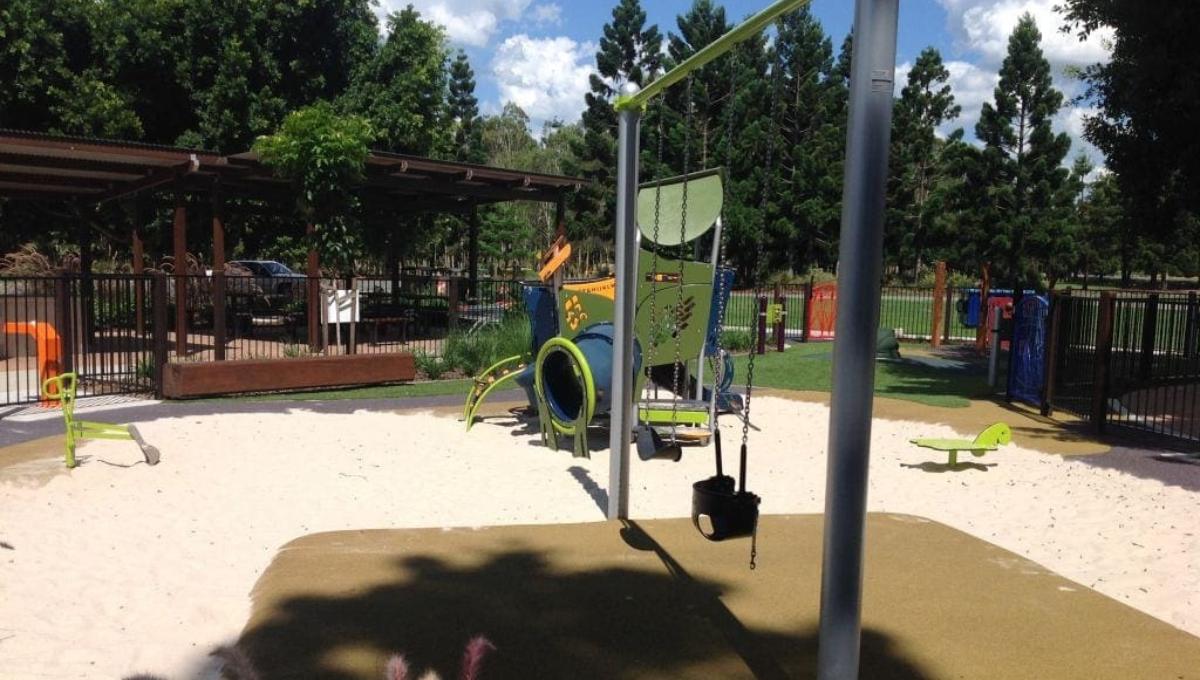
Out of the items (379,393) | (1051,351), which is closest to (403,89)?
(379,393)

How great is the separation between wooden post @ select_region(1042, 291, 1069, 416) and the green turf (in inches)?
301

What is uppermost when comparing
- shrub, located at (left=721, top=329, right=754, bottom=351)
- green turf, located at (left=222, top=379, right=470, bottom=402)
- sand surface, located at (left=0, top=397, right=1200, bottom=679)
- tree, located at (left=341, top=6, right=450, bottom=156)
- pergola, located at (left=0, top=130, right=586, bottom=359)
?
tree, located at (left=341, top=6, right=450, bottom=156)

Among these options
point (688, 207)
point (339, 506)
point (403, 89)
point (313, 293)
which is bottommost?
point (339, 506)

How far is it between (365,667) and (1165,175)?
14.8 metres

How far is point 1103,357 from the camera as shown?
9.45 metres

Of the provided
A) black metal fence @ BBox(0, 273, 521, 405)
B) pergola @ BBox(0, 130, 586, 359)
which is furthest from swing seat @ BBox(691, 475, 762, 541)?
pergola @ BBox(0, 130, 586, 359)

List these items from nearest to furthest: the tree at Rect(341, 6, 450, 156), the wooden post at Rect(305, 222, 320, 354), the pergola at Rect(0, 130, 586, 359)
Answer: the pergola at Rect(0, 130, 586, 359), the wooden post at Rect(305, 222, 320, 354), the tree at Rect(341, 6, 450, 156)

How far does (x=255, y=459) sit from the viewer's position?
7.67 metres

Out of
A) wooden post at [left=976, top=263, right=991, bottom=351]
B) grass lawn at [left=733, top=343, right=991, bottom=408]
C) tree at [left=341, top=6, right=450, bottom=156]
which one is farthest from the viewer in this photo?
tree at [left=341, top=6, right=450, bottom=156]

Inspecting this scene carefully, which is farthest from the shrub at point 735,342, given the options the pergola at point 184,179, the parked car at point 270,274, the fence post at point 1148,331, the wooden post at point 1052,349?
the parked car at point 270,274

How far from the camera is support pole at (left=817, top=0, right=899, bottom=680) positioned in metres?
2.56

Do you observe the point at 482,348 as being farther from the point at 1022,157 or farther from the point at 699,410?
the point at 1022,157

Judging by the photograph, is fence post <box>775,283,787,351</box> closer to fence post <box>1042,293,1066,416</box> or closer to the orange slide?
fence post <box>1042,293,1066,416</box>

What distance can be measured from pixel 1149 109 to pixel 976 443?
724cm
